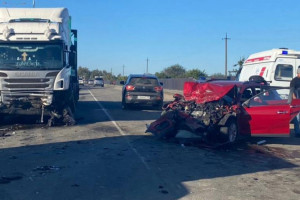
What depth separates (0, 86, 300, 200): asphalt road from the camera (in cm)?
583

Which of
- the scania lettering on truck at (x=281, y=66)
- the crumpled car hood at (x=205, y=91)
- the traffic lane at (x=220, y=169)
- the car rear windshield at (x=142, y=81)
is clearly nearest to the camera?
the traffic lane at (x=220, y=169)

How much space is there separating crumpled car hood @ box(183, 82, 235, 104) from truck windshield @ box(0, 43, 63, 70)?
4.49 metres

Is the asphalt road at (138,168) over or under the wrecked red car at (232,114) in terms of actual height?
under

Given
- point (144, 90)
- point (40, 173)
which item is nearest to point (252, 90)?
point (40, 173)

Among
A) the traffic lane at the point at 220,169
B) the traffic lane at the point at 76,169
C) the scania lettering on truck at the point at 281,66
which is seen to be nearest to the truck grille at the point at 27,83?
the traffic lane at the point at 76,169

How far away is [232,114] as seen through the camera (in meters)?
9.94

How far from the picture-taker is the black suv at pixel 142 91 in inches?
760

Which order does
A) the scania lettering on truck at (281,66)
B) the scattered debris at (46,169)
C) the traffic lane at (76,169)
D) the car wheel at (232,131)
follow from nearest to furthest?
the traffic lane at (76,169), the scattered debris at (46,169), the car wheel at (232,131), the scania lettering on truck at (281,66)

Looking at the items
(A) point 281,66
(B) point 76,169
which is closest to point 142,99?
(A) point 281,66

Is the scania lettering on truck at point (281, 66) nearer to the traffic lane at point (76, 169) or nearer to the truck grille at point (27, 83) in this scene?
the traffic lane at point (76, 169)

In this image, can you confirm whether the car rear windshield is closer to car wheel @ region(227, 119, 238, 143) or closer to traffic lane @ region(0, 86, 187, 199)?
traffic lane @ region(0, 86, 187, 199)

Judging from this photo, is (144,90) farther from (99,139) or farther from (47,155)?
(47,155)

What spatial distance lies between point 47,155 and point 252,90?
5769 millimetres

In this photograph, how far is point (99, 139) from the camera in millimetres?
10648
